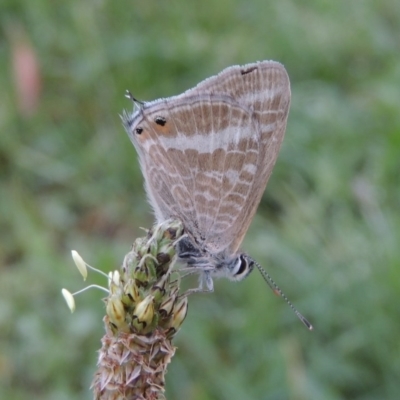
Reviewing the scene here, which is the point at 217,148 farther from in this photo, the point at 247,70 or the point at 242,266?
the point at 242,266

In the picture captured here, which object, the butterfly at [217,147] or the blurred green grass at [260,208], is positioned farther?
the blurred green grass at [260,208]

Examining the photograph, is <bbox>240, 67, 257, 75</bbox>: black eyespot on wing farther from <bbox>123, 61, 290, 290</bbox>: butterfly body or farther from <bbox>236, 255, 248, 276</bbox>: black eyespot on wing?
<bbox>236, 255, 248, 276</bbox>: black eyespot on wing

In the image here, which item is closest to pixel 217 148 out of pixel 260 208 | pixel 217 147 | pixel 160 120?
pixel 217 147

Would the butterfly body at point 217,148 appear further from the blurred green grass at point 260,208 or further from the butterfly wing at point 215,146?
the blurred green grass at point 260,208

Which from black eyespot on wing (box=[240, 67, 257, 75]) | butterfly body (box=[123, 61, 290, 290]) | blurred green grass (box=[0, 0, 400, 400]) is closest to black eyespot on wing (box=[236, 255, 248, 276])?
butterfly body (box=[123, 61, 290, 290])

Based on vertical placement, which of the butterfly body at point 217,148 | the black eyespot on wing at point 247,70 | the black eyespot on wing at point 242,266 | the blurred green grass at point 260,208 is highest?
the black eyespot on wing at point 247,70

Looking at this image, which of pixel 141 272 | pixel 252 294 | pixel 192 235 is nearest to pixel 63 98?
pixel 252 294

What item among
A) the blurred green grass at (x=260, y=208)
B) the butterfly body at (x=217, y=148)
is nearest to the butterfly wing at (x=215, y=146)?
the butterfly body at (x=217, y=148)

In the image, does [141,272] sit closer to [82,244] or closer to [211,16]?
[82,244]

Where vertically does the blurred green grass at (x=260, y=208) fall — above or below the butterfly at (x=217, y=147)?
below
